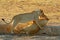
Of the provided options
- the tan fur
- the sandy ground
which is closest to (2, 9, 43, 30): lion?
the tan fur

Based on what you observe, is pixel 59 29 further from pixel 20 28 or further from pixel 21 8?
pixel 21 8

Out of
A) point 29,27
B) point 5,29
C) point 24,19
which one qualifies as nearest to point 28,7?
point 24,19

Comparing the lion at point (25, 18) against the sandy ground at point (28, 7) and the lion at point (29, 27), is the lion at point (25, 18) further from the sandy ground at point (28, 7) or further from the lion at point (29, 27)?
the sandy ground at point (28, 7)

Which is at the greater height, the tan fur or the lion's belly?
the lion's belly

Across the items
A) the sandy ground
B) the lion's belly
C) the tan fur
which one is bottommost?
the sandy ground

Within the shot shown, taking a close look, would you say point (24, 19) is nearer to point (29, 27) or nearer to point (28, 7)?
point (29, 27)

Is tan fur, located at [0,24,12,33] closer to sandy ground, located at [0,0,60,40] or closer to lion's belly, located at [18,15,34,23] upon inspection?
lion's belly, located at [18,15,34,23]

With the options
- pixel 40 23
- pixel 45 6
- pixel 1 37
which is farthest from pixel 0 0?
pixel 1 37

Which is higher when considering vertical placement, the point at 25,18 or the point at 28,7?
the point at 25,18

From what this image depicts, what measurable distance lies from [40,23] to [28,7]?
324cm

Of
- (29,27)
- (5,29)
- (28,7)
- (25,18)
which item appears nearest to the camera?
(29,27)

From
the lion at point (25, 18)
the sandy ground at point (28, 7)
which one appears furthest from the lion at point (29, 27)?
the sandy ground at point (28, 7)

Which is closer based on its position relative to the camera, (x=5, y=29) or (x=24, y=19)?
(x=5, y=29)

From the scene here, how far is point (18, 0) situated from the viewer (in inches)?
362
